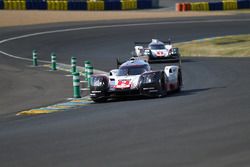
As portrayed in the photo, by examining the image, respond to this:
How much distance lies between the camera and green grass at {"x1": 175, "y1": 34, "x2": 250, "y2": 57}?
142ft

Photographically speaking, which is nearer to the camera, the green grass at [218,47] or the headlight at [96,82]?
the headlight at [96,82]

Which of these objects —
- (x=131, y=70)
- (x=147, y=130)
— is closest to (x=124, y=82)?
(x=131, y=70)

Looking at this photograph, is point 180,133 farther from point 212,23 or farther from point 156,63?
point 212,23

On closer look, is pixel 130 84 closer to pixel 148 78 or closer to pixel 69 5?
pixel 148 78

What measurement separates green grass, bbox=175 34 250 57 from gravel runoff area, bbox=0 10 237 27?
21588 millimetres

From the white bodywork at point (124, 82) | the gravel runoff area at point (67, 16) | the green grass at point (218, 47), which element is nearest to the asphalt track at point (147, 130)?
the white bodywork at point (124, 82)

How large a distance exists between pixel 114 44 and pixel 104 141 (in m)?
42.2

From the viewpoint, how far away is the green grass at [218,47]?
43362 millimetres

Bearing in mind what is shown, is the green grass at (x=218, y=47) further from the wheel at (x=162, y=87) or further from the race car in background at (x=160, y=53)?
the wheel at (x=162, y=87)

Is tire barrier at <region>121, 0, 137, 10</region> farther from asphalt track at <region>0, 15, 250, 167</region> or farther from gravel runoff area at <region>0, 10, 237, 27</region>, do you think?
asphalt track at <region>0, 15, 250, 167</region>

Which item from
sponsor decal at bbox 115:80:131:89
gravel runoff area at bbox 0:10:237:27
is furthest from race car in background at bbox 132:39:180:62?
gravel runoff area at bbox 0:10:237:27

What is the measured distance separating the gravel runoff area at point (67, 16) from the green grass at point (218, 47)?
21.6 m

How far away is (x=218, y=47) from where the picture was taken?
154 ft

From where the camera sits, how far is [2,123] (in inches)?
714
